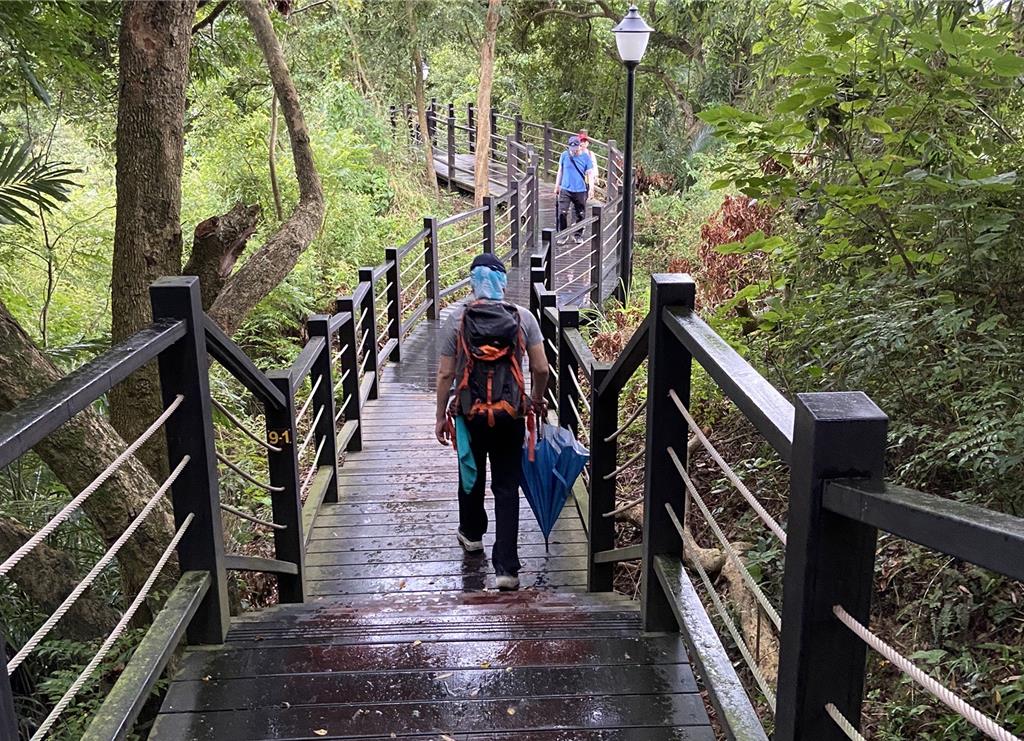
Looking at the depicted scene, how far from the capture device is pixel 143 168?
4621mm

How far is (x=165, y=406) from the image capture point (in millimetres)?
2705

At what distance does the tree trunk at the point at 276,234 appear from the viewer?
19.6 feet

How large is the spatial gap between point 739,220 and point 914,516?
29.7 ft

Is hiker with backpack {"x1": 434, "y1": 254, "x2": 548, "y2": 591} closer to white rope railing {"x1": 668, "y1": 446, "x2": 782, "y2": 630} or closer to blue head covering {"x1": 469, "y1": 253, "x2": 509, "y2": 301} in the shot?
blue head covering {"x1": 469, "y1": 253, "x2": 509, "y2": 301}

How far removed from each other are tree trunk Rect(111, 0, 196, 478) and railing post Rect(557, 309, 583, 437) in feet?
7.16

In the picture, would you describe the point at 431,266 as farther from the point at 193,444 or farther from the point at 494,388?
the point at 193,444

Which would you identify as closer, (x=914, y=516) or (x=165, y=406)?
(x=914, y=516)

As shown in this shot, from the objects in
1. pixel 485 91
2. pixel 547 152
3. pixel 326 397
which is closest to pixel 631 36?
pixel 326 397

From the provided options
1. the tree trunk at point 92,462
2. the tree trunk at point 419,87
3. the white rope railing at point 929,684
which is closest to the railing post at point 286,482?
the tree trunk at point 92,462

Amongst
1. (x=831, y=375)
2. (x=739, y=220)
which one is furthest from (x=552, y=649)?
(x=739, y=220)

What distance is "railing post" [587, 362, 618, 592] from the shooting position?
3697mm

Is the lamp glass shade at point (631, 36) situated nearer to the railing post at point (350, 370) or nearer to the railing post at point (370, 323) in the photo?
the railing post at point (370, 323)

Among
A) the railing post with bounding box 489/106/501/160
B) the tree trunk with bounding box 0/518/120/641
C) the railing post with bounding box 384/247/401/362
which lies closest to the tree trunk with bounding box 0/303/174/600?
the tree trunk with bounding box 0/518/120/641

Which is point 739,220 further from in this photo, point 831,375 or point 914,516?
point 914,516
